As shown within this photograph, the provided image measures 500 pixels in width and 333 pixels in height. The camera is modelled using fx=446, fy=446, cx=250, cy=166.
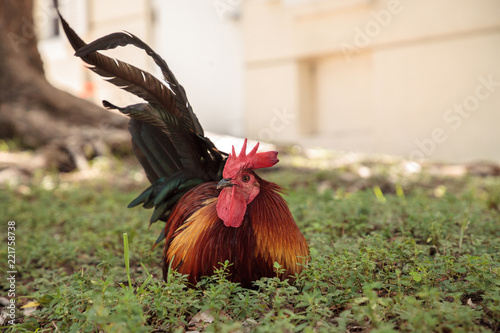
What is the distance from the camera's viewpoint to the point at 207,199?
2379 millimetres

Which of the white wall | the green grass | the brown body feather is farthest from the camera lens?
the white wall

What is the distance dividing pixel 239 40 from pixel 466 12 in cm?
474

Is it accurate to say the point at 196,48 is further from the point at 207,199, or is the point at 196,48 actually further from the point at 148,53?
the point at 207,199

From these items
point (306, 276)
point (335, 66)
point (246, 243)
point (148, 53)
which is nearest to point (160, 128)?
point (148, 53)

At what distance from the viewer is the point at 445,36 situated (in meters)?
8.12

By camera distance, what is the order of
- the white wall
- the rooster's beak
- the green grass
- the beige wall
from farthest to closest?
the white wall
the beige wall
the rooster's beak
the green grass

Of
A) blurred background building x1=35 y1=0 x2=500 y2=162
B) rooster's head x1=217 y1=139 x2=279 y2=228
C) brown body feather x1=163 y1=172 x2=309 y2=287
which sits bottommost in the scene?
brown body feather x1=163 y1=172 x2=309 y2=287

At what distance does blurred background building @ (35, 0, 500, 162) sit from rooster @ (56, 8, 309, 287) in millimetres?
6890

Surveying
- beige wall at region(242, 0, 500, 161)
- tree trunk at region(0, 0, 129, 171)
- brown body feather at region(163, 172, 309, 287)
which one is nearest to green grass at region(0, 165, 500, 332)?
brown body feather at region(163, 172, 309, 287)

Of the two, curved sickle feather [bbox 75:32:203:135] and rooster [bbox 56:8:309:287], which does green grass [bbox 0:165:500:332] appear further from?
curved sickle feather [bbox 75:32:203:135]

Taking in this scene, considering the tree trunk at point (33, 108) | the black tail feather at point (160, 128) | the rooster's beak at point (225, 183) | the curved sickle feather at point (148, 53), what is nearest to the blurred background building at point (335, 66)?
the tree trunk at point (33, 108)

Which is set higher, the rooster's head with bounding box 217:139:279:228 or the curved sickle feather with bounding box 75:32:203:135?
the curved sickle feather with bounding box 75:32:203:135

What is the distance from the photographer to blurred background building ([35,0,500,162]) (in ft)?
26.2

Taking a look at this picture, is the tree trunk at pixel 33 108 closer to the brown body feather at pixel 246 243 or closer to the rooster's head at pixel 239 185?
the brown body feather at pixel 246 243
